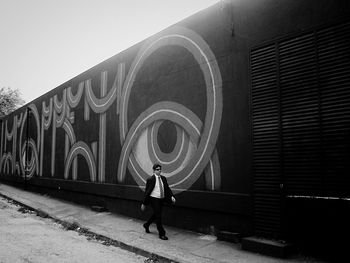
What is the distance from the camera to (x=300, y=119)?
6.07 m

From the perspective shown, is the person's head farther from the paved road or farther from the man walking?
the paved road

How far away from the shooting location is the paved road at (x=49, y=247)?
624 centimetres

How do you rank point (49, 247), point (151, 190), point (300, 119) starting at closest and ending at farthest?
point (300, 119) → point (49, 247) → point (151, 190)

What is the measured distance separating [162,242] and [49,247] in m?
2.32

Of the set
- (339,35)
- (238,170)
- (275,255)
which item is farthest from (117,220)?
(339,35)

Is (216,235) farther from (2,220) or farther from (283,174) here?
(2,220)

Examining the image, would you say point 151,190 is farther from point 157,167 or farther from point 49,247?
point 49,247

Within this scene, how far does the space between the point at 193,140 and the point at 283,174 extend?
105 inches

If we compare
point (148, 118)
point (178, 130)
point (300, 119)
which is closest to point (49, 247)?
point (178, 130)

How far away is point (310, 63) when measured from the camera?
6.00 meters

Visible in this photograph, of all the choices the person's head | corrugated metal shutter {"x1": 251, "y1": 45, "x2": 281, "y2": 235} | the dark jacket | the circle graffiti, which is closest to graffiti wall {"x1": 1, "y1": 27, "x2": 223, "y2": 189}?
the circle graffiti

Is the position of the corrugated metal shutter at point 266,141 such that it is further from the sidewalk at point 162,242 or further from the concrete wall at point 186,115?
the sidewalk at point 162,242

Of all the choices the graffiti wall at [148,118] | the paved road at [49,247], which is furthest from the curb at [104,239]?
the graffiti wall at [148,118]

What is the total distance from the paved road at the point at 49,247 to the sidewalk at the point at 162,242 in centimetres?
34
